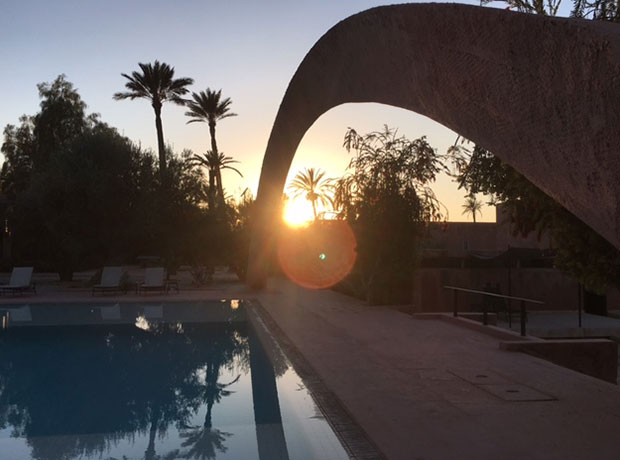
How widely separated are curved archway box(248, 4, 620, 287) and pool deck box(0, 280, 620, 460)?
255 cm

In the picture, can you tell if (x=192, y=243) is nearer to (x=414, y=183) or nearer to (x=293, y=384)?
(x=414, y=183)

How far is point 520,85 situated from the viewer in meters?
3.31

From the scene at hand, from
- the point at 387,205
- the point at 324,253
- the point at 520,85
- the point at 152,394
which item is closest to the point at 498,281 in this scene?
the point at 387,205

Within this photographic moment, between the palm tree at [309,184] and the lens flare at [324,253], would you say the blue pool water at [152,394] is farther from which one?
the palm tree at [309,184]

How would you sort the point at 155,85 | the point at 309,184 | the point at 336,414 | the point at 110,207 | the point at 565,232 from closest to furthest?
the point at 565,232
the point at 336,414
the point at 110,207
the point at 155,85
the point at 309,184

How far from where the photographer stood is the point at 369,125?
59.2ft

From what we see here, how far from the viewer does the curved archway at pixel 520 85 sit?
9.12 feet

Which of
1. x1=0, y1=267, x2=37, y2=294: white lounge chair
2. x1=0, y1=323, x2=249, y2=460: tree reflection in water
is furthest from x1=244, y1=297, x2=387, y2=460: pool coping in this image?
x1=0, y1=267, x2=37, y2=294: white lounge chair

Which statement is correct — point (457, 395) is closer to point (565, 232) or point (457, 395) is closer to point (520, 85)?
point (565, 232)

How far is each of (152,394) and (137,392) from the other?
235mm

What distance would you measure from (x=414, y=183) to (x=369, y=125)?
95.1 inches

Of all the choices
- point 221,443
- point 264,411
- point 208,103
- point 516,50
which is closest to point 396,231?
point 264,411

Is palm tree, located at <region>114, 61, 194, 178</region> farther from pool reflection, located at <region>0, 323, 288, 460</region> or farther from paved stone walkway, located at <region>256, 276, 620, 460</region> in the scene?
paved stone walkway, located at <region>256, 276, 620, 460</region>

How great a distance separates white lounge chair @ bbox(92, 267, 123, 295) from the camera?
19.7 meters
